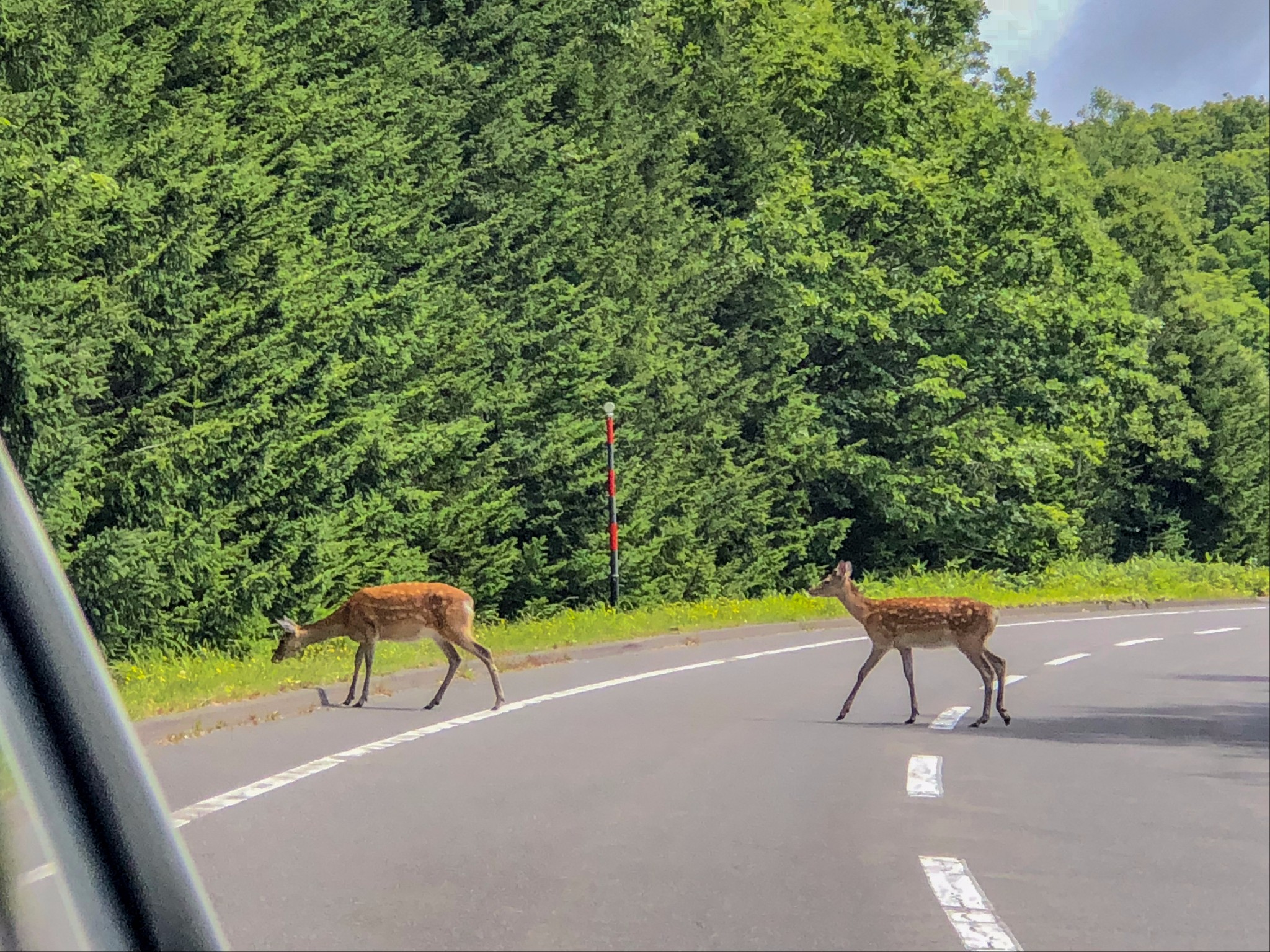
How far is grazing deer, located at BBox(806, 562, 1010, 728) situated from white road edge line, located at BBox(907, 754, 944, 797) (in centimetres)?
70

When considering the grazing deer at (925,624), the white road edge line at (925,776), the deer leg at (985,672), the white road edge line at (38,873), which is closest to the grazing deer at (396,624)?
the grazing deer at (925,624)

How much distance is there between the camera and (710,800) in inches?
373

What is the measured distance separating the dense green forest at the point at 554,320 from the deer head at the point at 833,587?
0.58m

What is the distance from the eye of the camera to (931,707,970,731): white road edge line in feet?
44.3

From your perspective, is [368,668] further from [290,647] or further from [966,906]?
[966,906]

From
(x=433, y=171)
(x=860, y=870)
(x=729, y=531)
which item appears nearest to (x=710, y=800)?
(x=860, y=870)

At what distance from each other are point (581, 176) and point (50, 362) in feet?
52.8

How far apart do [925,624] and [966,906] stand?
15.5 feet

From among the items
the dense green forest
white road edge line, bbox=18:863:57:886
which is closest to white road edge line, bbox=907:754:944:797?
the dense green forest

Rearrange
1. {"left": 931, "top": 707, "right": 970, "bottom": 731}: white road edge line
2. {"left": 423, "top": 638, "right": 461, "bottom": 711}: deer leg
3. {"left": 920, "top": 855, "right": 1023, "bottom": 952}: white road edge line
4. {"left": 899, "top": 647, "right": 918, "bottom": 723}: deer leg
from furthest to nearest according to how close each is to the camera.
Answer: {"left": 423, "top": 638, "right": 461, "bottom": 711}: deer leg < {"left": 931, "top": 707, "right": 970, "bottom": 731}: white road edge line < {"left": 899, "top": 647, "right": 918, "bottom": 723}: deer leg < {"left": 920, "top": 855, "right": 1023, "bottom": 952}: white road edge line

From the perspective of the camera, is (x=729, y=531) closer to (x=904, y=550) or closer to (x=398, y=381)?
(x=904, y=550)

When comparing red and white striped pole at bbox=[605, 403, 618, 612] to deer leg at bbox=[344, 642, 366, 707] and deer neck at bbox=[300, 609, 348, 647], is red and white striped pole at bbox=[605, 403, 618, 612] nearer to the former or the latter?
deer leg at bbox=[344, 642, 366, 707]

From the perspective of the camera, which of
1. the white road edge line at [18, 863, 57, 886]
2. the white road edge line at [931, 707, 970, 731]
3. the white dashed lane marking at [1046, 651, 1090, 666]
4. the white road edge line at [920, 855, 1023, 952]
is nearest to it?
the white road edge line at [18, 863, 57, 886]

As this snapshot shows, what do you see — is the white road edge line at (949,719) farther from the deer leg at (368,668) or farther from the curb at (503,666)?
the deer leg at (368,668)
